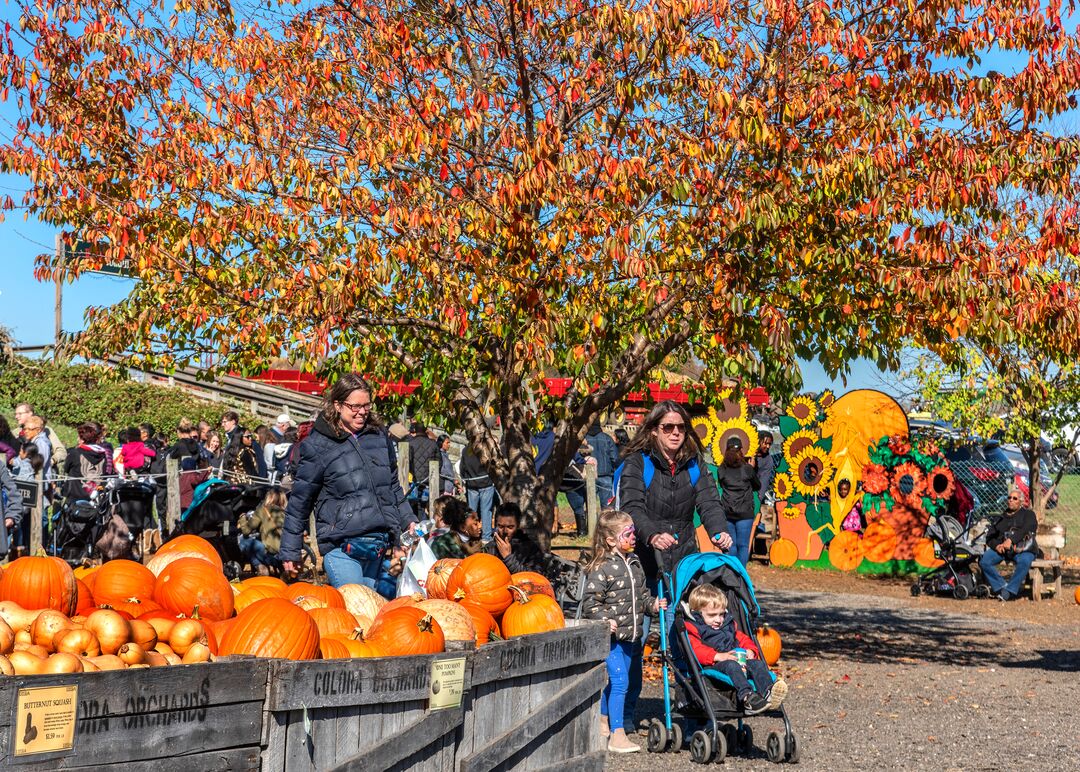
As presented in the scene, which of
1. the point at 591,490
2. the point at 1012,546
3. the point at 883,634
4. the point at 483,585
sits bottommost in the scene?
the point at 883,634

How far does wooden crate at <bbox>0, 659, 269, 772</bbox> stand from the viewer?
318 centimetres

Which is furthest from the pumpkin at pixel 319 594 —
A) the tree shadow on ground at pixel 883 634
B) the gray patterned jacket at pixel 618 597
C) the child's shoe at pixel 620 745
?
the tree shadow on ground at pixel 883 634

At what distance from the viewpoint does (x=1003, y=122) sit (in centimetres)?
891

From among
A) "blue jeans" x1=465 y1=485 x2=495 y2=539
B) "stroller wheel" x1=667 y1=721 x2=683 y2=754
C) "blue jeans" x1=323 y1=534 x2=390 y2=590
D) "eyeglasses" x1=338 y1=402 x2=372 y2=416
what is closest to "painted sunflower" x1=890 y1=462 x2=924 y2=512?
"blue jeans" x1=465 y1=485 x2=495 y2=539

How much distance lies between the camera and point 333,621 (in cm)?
511

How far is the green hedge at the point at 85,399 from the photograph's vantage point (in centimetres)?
3055

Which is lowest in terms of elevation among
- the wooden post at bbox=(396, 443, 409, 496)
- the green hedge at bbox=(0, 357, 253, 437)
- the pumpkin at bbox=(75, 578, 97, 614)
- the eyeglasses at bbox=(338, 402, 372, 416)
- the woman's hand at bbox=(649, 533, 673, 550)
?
the pumpkin at bbox=(75, 578, 97, 614)

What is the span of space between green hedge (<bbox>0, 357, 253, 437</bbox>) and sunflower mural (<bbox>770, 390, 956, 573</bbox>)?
16474 millimetres

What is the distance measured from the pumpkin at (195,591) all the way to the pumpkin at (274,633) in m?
0.30

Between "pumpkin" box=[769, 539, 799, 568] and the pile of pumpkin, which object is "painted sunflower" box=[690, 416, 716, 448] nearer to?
"pumpkin" box=[769, 539, 799, 568]

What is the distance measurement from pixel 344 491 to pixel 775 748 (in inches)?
108

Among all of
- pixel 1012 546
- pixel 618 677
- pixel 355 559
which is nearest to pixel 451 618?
pixel 355 559

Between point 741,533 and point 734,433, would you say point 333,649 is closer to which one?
point 741,533

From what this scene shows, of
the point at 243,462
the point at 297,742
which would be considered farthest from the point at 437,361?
the point at 243,462
